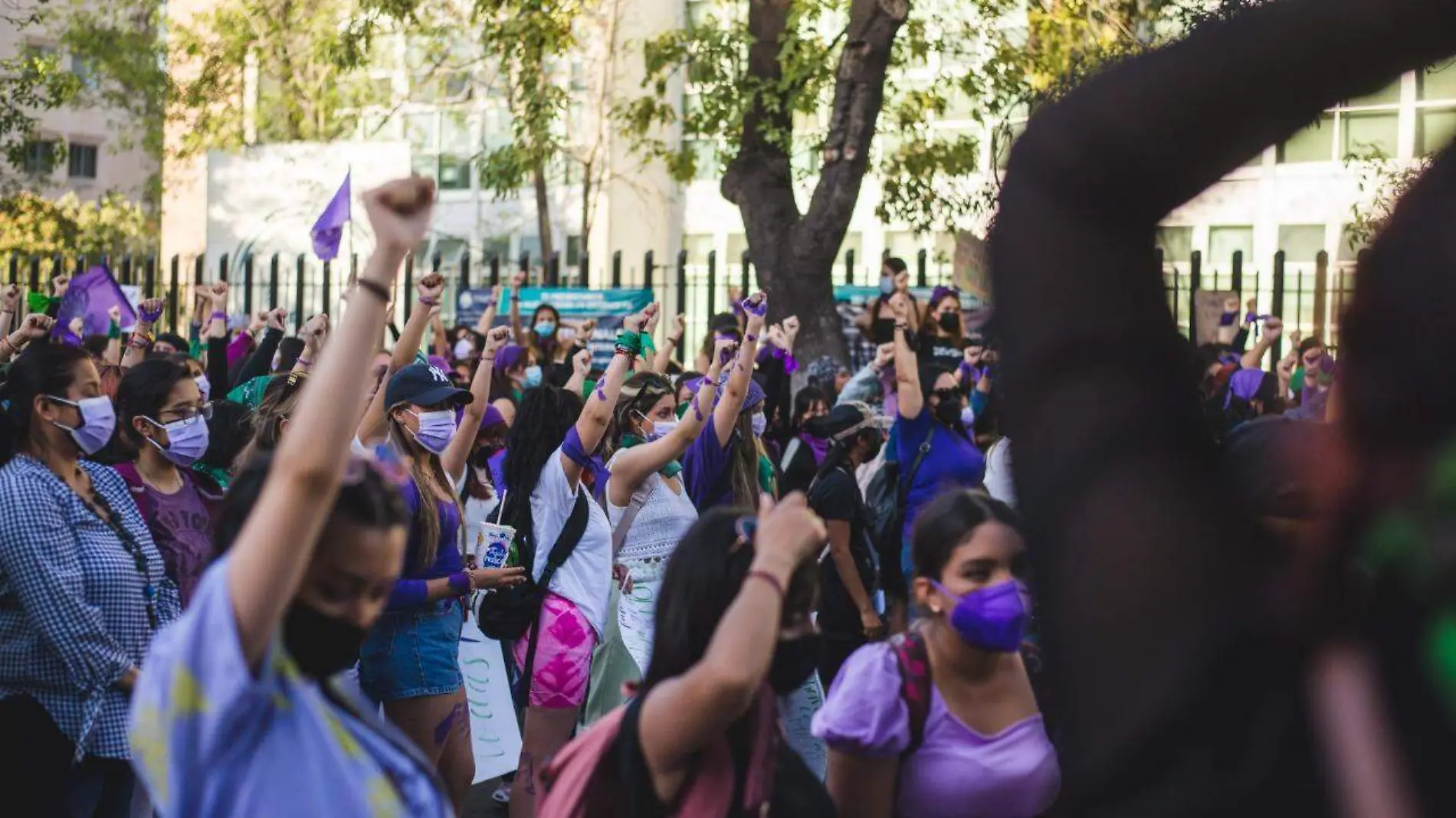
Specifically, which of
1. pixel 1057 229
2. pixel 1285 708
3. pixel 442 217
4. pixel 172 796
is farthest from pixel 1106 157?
pixel 442 217

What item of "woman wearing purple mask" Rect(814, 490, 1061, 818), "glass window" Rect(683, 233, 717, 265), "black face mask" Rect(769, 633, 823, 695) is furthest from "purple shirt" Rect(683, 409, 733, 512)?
"glass window" Rect(683, 233, 717, 265)

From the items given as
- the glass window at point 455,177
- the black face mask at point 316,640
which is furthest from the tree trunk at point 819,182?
the glass window at point 455,177

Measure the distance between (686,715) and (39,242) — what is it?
36132 millimetres

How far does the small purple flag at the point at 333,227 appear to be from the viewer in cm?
767

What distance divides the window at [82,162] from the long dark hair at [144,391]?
50.5m

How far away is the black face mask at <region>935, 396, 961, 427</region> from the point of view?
9.45 meters

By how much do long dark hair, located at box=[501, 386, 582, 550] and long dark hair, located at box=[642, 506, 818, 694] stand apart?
398 cm

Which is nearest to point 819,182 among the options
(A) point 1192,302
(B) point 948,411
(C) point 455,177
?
(B) point 948,411

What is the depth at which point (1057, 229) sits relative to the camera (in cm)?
93

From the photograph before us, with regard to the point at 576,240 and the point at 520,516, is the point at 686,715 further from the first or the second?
the point at 576,240

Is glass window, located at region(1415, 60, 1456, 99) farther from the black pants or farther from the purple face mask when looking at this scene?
the black pants

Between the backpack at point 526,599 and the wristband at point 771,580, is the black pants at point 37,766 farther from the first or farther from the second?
the wristband at point 771,580

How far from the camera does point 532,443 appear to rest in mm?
7707

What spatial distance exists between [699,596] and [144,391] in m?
4.11
